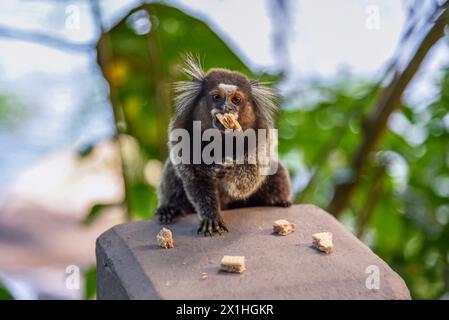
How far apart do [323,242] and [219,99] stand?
734 millimetres

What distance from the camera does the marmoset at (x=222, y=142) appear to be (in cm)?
285

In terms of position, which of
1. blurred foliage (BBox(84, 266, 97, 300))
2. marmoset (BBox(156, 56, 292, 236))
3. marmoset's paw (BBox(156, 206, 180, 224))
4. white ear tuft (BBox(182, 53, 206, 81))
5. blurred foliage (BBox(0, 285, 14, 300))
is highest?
white ear tuft (BBox(182, 53, 206, 81))

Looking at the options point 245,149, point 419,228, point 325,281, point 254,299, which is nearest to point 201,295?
point 254,299

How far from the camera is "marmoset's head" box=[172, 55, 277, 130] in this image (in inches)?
111

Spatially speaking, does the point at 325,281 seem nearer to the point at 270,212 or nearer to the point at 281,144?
the point at 270,212

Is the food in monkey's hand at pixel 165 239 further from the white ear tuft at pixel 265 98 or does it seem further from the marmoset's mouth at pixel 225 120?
the white ear tuft at pixel 265 98

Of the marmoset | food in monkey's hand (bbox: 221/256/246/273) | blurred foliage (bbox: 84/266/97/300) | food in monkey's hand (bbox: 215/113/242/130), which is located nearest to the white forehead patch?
the marmoset

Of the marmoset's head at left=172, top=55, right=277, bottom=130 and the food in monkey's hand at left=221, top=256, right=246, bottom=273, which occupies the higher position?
the marmoset's head at left=172, top=55, right=277, bottom=130

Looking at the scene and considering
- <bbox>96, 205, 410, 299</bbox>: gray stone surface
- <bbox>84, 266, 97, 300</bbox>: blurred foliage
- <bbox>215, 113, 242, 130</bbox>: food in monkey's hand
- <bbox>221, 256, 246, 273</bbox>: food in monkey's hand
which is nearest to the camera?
<bbox>96, 205, 410, 299</bbox>: gray stone surface

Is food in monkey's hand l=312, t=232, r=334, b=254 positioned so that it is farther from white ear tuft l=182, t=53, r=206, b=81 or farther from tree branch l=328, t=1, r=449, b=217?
tree branch l=328, t=1, r=449, b=217

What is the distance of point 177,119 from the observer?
3.07 meters

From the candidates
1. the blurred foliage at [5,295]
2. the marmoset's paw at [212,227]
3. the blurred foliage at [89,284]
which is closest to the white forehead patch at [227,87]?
the marmoset's paw at [212,227]

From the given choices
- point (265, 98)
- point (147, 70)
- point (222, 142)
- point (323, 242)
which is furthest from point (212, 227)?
point (147, 70)

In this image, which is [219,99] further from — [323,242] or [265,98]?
[323,242]
